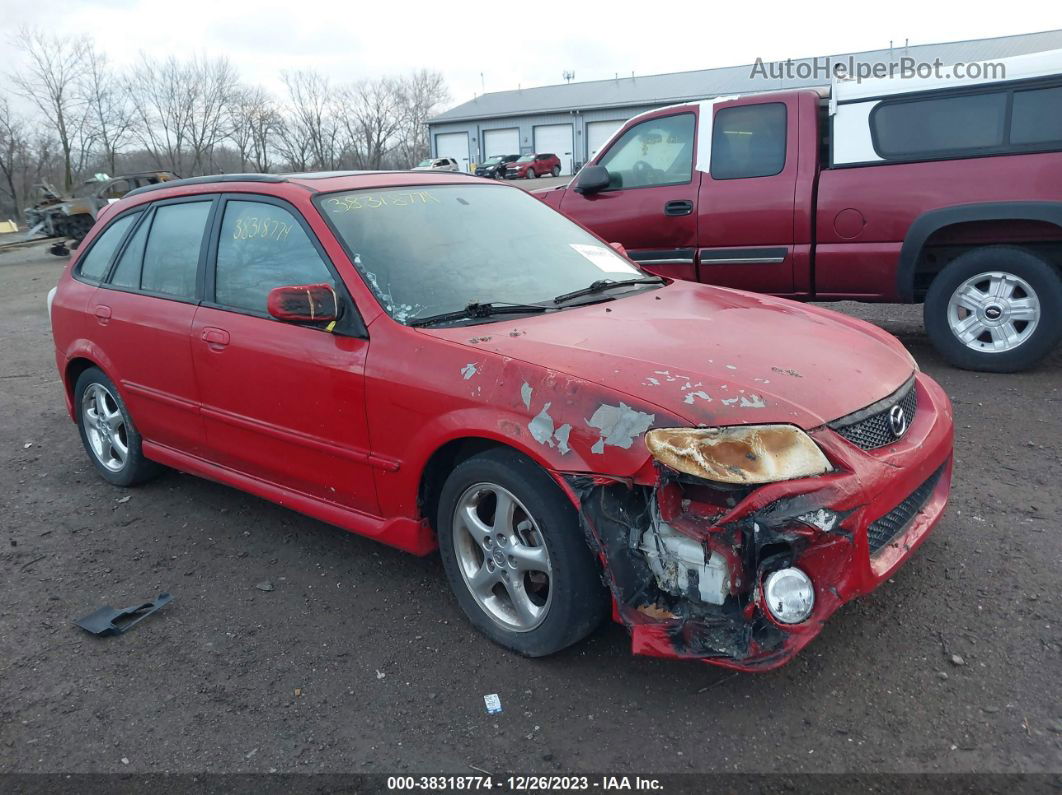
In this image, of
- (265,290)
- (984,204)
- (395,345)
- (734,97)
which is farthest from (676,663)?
(734,97)

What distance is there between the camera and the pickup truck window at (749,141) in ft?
21.3

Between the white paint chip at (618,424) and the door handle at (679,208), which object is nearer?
the white paint chip at (618,424)

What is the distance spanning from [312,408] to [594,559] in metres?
1.40

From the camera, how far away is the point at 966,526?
12.1ft

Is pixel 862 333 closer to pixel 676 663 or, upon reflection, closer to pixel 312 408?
pixel 676 663

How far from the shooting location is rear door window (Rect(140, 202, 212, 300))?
405 cm

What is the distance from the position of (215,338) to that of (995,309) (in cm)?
520

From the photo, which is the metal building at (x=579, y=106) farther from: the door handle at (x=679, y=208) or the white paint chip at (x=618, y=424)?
the white paint chip at (x=618, y=424)

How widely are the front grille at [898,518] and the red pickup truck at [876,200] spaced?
3.45 meters

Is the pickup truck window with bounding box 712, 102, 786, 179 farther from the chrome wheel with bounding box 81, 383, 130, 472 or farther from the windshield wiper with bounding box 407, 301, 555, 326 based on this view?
the chrome wheel with bounding box 81, 383, 130, 472

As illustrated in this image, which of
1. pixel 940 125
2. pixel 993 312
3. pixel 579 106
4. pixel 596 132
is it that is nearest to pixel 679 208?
pixel 940 125

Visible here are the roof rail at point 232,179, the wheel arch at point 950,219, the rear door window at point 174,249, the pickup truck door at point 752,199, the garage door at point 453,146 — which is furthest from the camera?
the garage door at point 453,146

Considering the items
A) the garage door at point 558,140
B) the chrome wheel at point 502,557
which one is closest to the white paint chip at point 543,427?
the chrome wheel at point 502,557

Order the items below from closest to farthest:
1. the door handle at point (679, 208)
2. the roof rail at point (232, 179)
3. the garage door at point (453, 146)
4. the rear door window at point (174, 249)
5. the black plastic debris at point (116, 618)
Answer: the black plastic debris at point (116, 618) < the roof rail at point (232, 179) < the rear door window at point (174, 249) < the door handle at point (679, 208) < the garage door at point (453, 146)
